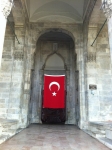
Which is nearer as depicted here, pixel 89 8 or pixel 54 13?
pixel 89 8

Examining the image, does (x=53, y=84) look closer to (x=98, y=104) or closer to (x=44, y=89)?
(x=44, y=89)

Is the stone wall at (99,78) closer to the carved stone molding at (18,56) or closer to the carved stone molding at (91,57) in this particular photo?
the carved stone molding at (91,57)

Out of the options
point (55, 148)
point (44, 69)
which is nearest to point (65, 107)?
point (44, 69)

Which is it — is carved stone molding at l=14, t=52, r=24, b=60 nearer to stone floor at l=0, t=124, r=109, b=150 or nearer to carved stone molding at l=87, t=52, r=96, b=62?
carved stone molding at l=87, t=52, r=96, b=62

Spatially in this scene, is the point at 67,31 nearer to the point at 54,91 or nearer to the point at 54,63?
the point at 54,63

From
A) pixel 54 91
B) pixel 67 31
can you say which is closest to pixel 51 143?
pixel 54 91

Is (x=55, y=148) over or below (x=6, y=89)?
below

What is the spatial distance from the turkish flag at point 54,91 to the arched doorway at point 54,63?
2.31 ft

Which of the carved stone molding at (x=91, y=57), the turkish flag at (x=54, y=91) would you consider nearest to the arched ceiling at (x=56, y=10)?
the carved stone molding at (x=91, y=57)

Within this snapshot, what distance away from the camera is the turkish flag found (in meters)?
10.0

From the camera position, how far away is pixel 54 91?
10289 millimetres

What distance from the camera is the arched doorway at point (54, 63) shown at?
35.5 feet

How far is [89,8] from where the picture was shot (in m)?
7.82

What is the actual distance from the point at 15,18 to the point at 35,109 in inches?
224
